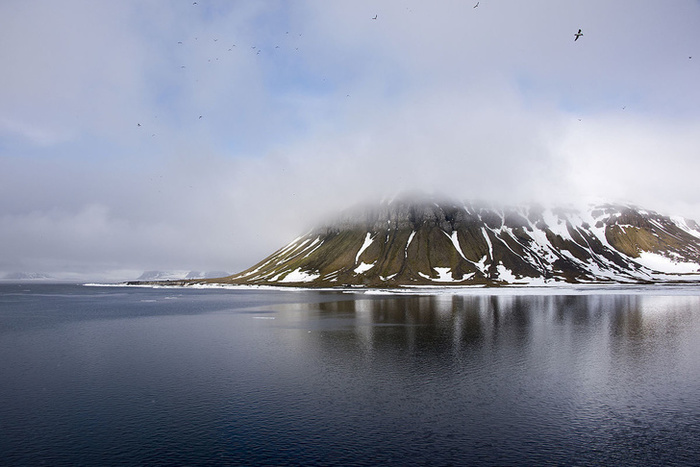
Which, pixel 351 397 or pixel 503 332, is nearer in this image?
pixel 351 397

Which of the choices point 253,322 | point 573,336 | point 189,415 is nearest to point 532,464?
point 189,415

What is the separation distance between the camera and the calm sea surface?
89.5 ft

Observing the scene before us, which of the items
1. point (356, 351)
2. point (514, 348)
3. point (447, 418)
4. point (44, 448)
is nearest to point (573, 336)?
point (514, 348)

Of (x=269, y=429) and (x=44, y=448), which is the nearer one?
(x=44, y=448)

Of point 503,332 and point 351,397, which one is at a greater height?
point 503,332

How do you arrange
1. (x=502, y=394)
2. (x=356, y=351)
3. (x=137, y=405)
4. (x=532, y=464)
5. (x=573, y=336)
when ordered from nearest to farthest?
(x=532, y=464) < (x=137, y=405) < (x=502, y=394) < (x=356, y=351) < (x=573, y=336)

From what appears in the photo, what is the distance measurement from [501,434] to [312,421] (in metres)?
12.7

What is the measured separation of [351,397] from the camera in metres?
37.7

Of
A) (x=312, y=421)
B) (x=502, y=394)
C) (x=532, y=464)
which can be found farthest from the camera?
(x=502, y=394)

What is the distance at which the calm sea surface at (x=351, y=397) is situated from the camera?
2727 cm

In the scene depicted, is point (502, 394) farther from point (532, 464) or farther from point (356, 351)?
point (356, 351)

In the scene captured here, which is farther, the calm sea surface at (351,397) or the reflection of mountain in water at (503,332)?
the reflection of mountain in water at (503,332)

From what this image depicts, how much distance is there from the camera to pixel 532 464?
2553cm

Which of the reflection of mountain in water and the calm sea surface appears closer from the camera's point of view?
the calm sea surface
